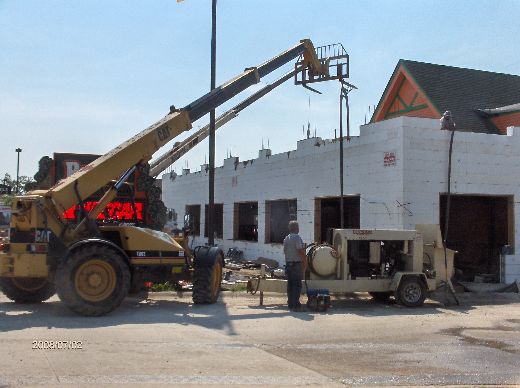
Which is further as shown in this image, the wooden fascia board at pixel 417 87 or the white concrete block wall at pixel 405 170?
the wooden fascia board at pixel 417 87

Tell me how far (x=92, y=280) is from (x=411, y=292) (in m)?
6.71

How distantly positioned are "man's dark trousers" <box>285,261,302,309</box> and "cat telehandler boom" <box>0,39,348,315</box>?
5.15ft

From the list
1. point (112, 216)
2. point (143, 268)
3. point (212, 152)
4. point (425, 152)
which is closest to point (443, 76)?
point (425, 152)

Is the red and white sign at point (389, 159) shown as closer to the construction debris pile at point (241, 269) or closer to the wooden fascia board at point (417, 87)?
the construction debris pile at point (241, 269)

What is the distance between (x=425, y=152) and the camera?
16531 millimetres

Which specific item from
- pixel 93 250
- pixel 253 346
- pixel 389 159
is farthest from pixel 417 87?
pixel 253 346

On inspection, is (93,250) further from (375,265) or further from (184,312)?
(375,265)

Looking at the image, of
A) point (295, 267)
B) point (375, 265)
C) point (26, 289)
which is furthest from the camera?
point (375, 265)

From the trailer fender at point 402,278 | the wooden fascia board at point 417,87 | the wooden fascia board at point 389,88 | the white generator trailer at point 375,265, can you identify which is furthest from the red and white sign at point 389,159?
the wooden fascia board at point 389,88

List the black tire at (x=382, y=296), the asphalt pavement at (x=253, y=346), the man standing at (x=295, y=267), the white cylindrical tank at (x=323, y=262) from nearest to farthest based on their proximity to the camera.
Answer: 1. the asphalt pavement at (x=253, y=346)
2. the man standing at (x=295, y=267)
3. the white cylindrical tank at (x=323, y=262)
4. the black tire at (x=382, y=296)

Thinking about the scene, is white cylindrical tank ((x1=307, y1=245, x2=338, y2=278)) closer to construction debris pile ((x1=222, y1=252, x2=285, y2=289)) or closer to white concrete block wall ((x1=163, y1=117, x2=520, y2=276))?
construction debris pile ((x1=222, y1=252, x2=285, y2=289))

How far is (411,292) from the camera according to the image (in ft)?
43.0

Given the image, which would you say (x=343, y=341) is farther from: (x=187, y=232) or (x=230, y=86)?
(x=230, y=86)

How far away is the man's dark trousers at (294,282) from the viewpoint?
12188 mm
